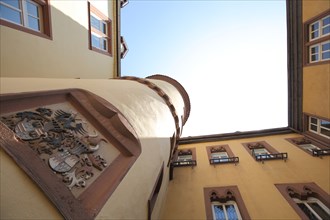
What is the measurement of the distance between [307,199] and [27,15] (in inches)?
428

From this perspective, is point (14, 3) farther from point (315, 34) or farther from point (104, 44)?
point (315, 34)

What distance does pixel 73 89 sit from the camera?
4949 mm

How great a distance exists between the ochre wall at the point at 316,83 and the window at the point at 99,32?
10253mm

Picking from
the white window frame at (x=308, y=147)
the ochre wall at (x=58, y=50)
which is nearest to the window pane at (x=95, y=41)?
the ochre wall at (x=58, y=50)

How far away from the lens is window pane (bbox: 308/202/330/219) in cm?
768

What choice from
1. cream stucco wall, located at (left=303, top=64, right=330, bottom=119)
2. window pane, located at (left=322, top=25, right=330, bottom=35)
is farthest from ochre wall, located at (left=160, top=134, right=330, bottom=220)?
window pane, located at (left=322, top=25, right=330, bottom=35)

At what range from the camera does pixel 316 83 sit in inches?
461

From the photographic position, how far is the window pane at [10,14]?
25.1ft

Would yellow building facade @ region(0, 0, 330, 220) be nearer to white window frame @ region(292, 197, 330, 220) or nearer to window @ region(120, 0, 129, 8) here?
white window frame @ region(292, 197, 330, 220)

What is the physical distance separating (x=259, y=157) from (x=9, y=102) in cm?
974

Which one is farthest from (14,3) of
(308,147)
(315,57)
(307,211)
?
(308,147)

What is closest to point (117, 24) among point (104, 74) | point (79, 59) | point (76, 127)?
point (104, 74)

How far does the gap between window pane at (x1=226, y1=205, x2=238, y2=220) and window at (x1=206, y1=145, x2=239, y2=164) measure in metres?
2.58

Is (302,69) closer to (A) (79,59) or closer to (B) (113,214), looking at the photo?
(A) (79,59)
